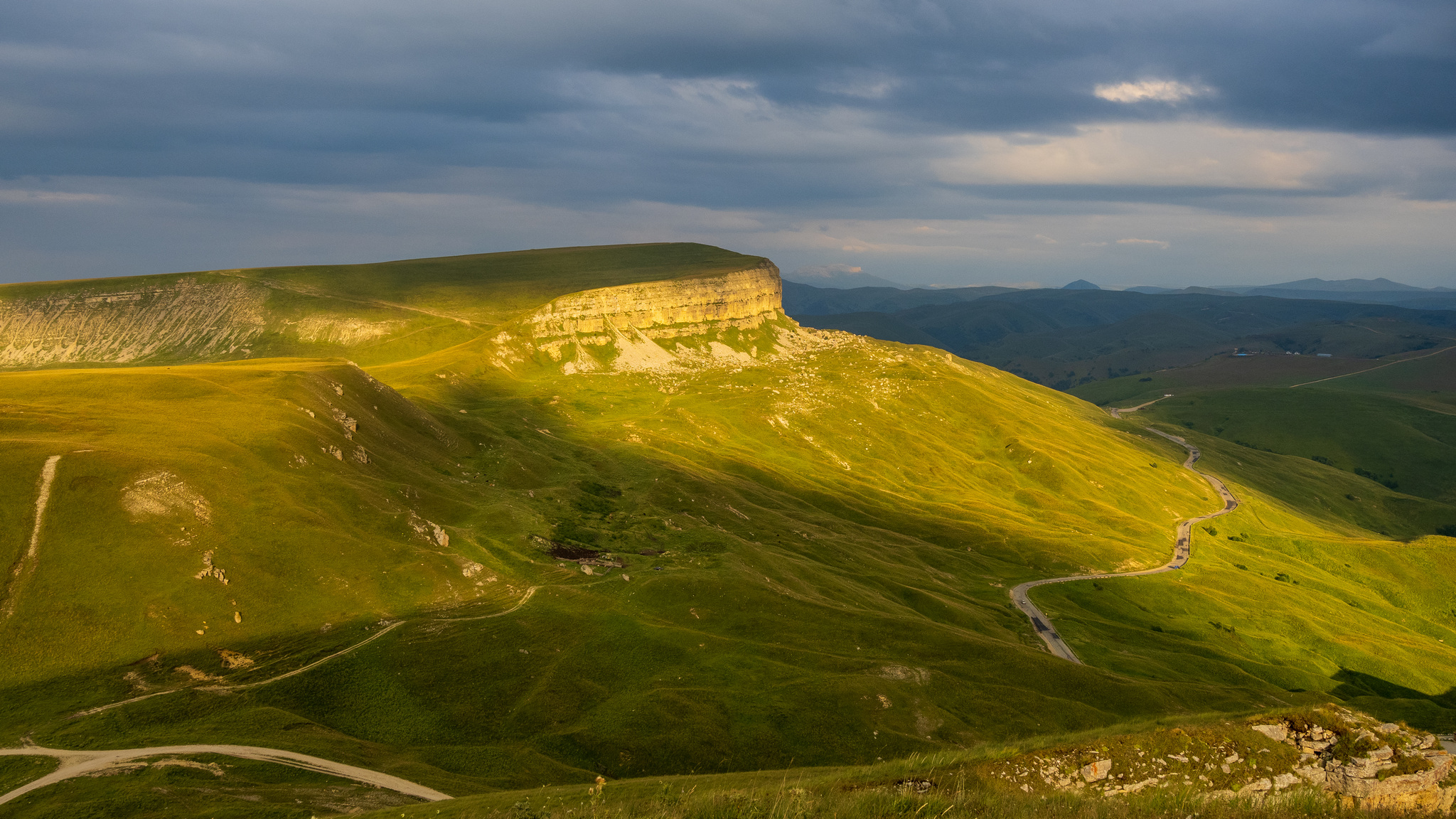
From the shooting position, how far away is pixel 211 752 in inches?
2724

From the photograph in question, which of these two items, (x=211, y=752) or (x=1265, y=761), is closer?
(x=1265, y=761)

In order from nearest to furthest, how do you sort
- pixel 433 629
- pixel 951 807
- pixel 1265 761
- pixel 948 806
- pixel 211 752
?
pixel 951 807
pixel 948 806
pixel 1265 761
pixel 211 752
pixel 433 629

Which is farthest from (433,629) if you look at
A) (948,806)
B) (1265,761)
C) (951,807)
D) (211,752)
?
(1265,761)

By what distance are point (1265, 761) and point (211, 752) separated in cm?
8152

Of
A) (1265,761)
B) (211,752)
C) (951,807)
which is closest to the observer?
(951,807)

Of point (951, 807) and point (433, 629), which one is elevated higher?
point (951, 807)

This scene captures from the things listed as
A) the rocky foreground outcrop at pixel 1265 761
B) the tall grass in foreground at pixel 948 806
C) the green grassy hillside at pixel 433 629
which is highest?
the tall grass in foreground at pixel 948 806

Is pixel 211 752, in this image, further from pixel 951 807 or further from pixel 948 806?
pixel 951 807

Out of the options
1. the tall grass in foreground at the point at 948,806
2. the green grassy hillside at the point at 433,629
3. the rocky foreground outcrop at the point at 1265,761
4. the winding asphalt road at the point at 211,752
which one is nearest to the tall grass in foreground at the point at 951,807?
the tall grass in foreground at the point at 948,806

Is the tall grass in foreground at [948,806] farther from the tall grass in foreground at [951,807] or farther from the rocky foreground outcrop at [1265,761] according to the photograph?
the rocky foreground outcrop at [1265,761]

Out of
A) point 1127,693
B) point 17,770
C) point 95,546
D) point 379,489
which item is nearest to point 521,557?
point 379,489

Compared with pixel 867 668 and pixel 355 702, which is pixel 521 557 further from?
pixel 867 668

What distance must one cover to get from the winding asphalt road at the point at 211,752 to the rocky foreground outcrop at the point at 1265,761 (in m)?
48.3

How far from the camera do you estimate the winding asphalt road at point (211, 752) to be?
210 feet
